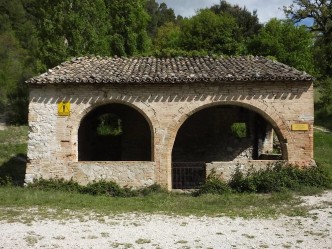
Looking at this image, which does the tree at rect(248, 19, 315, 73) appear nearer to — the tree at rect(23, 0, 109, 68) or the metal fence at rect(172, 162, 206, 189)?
the tree at rect(23, 0, 109, 68)

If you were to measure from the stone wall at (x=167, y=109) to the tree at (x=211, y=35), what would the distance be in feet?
65.7

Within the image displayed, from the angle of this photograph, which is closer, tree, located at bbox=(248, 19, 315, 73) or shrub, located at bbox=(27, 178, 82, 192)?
shrub, located at bbox=(27, 178, 82, 192)

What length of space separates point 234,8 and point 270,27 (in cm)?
921

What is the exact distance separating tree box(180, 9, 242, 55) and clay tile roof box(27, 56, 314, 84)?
58.7 ft

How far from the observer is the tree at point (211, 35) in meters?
34.1

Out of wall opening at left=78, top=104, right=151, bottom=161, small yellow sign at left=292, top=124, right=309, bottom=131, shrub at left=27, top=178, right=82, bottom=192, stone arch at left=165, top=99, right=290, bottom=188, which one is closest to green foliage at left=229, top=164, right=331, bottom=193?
stone arch at left=165, top=99, right=290, bottom=188

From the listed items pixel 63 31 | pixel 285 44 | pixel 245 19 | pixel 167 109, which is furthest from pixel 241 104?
pixel 245 19

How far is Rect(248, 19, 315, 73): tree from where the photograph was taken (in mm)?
33303

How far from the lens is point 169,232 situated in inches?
348

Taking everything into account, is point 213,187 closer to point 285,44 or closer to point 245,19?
point 285,44

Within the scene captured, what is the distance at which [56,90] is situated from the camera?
555 inches

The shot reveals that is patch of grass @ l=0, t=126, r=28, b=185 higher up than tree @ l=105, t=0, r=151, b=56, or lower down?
lower down

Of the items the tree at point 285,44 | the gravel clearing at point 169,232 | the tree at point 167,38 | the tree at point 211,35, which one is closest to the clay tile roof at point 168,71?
the gravel clearing at point 169,232

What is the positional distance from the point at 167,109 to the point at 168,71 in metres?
1.38
